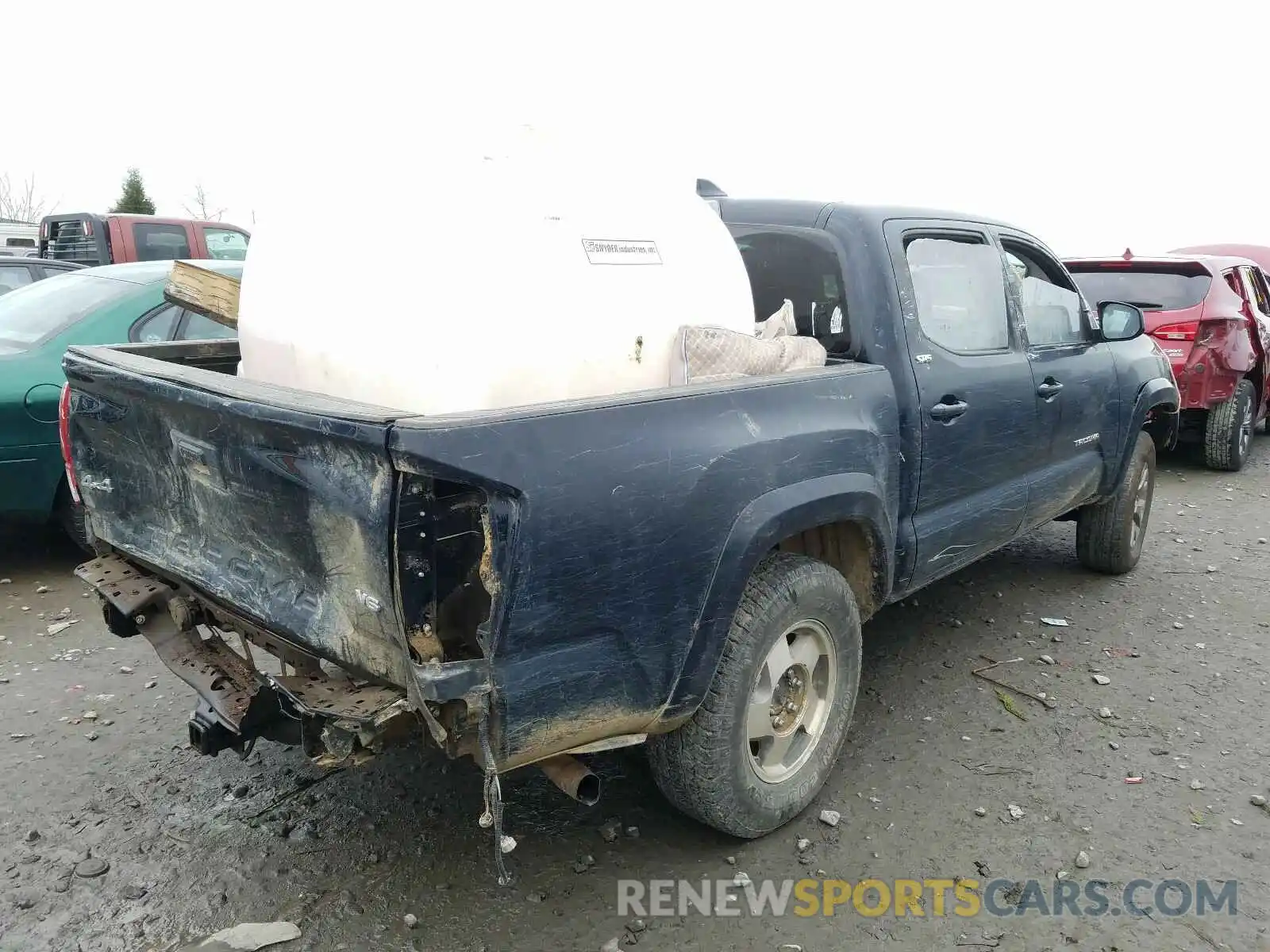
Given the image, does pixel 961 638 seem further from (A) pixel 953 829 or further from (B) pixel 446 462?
(B) pixel 446 462

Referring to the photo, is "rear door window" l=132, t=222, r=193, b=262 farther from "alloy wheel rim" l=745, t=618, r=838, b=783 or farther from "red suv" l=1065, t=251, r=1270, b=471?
"alloy wheel rim" l=745, t=618, r=838, b=783

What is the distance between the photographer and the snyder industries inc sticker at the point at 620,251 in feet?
8.48

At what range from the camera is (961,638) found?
4410mm

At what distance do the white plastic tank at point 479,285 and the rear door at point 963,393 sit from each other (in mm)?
933

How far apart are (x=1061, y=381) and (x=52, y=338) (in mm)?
4935

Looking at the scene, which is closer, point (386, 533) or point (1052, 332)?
point (386, 533)

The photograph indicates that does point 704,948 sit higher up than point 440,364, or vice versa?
point 440,364

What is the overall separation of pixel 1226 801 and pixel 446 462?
2.85 meters

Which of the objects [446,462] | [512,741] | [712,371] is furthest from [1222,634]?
[446,462]

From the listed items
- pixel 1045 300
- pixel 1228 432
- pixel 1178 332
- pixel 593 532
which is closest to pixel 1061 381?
pixel 1045 300

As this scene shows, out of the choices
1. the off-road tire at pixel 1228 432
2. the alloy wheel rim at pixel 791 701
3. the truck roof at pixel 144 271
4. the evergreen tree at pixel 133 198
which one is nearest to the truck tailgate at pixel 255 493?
the alloy wheel rim at pixel 791 701

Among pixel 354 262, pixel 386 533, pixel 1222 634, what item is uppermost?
pixel 354 262

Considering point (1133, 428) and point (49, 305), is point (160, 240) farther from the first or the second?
point (1133, 428)

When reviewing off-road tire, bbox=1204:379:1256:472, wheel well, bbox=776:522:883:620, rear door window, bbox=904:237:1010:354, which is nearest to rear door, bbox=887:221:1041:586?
rear door window, bbox=904:237:1010:354
